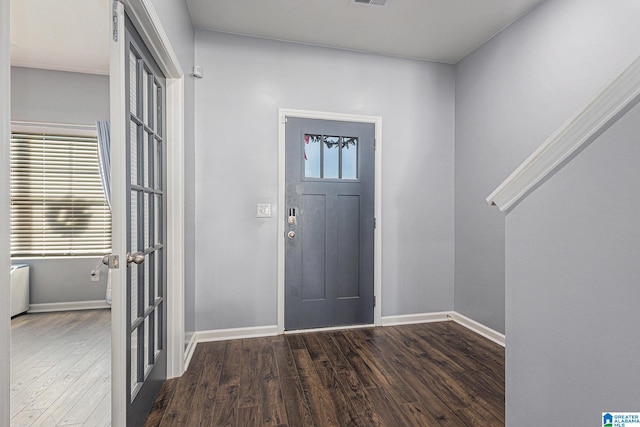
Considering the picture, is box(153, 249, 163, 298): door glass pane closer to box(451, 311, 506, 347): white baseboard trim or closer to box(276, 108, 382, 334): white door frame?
box(276, 108, 382, 334): white door frame

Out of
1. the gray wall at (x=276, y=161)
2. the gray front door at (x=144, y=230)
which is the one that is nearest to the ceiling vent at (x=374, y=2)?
the gray wall at (x=276, y=161)

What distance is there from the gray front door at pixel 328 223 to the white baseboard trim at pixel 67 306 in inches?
96.3

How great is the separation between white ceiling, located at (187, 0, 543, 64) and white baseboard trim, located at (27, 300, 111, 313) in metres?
3.27

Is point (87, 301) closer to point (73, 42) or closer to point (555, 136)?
point (73, 42)

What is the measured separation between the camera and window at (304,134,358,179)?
294cm

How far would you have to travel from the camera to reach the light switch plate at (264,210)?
2826mm

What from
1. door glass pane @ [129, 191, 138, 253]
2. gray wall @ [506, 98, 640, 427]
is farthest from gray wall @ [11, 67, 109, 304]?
gray wall @ [506, 98, 640, 427]

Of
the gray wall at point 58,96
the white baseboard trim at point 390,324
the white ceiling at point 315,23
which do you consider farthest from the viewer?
the gray wall at point 58,96

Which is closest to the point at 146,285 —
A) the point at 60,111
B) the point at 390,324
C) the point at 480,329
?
the point at 390,324

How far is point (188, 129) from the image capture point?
2.39m

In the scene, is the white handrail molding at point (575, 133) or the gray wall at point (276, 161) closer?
the white handrail molding at point (575, 133)

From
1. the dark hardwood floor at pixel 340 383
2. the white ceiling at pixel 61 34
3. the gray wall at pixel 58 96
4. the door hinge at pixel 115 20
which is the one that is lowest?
the dark hardwood floor at pixel 340 383

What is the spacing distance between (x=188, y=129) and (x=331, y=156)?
1.28 metres

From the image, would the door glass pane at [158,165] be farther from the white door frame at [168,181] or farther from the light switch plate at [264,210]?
the light switch plate at [264,210]
